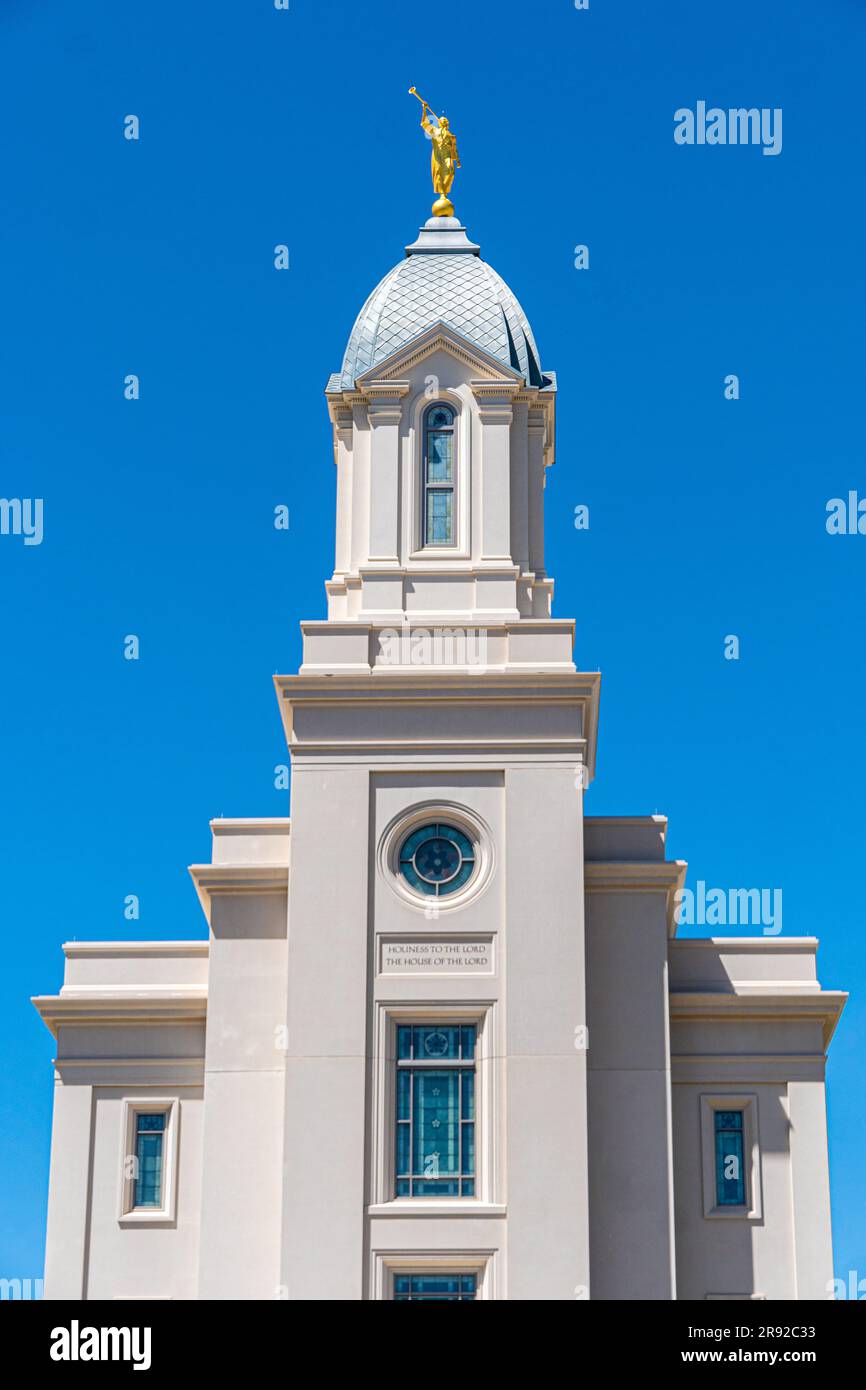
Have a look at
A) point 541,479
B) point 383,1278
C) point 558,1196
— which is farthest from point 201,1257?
point 541,479

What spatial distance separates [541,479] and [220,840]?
28.4 feet

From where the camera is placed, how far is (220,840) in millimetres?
41469

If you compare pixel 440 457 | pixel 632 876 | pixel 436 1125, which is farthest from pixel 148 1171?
pixel 440 457

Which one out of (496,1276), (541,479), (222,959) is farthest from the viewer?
(541,479)

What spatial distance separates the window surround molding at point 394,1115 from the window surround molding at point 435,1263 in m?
0.59

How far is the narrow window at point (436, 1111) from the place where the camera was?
124 ft

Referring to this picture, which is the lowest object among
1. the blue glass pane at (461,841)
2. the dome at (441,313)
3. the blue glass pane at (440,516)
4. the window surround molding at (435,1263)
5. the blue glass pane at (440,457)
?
the window surround molding at (435,1263)

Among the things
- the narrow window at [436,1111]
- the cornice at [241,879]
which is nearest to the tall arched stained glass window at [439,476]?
the cornice at [241,879]

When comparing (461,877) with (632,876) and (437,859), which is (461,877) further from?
(632,876)

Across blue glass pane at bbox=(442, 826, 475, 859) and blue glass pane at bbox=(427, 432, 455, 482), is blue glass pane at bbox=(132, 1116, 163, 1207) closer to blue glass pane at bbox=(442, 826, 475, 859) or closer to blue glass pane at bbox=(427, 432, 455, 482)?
blue glass pane at bbox=(442, 826, 475, 859)

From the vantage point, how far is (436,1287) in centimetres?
3744

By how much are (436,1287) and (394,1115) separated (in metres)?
2.70

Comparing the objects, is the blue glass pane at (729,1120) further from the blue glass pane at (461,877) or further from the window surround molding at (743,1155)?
the blue glass pane at (461,877)
